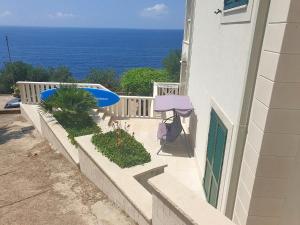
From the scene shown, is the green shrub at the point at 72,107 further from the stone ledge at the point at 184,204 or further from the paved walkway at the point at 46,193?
the stone ledge at the point at 184,204

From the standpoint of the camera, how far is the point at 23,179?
5816 millimetres

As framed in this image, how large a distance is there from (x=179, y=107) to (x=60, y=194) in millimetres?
4498

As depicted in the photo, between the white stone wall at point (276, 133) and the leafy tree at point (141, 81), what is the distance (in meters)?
18.9

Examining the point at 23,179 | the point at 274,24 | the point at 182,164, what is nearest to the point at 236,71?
the point at 274,24

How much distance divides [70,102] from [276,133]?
22.1ft

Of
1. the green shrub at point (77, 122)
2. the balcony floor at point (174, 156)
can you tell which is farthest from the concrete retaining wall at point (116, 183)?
the green shrub at point (77, 122)

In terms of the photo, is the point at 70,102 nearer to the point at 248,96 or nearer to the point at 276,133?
the point at 248,96

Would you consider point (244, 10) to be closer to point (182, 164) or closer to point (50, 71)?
point (182, 164)

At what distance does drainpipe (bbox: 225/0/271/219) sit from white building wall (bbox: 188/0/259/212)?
89 mm

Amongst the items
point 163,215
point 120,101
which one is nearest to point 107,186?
point 163,215

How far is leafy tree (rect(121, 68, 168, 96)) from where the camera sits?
22.8 m

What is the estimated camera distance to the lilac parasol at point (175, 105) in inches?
327

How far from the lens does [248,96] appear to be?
3926mm

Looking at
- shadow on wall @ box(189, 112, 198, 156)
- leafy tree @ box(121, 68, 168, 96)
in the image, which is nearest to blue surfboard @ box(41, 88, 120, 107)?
shadow on wall @ box(189, 112, 198, 156)
